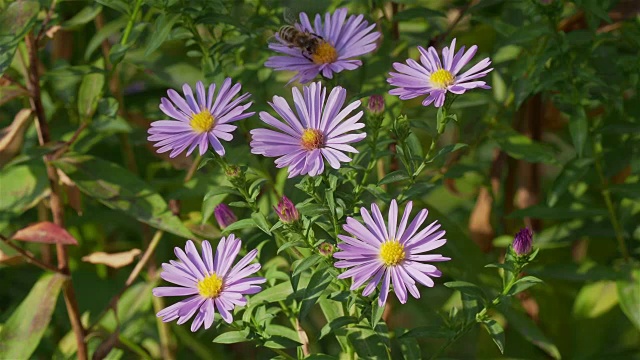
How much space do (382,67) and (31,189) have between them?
44cm

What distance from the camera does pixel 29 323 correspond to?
3.31ft

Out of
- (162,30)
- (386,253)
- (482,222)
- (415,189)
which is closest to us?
(386,253)

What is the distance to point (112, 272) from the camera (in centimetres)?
135

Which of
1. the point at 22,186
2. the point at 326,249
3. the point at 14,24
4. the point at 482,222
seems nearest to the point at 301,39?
the point at 326,249

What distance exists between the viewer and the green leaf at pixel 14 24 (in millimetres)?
940

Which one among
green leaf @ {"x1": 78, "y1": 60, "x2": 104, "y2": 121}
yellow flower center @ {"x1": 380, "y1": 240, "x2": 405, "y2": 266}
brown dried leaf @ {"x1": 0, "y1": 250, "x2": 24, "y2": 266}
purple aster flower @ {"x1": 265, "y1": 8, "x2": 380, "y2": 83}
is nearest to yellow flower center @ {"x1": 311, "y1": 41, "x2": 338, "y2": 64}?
purple aster flower @ {"x1": 265, "y1": 8, "x2": 380, "y2": 83}

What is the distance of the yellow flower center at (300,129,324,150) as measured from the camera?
72cm

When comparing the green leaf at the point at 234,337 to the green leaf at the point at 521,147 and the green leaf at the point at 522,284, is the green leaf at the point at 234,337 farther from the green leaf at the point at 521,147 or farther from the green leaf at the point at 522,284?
the green leaf at the point at 521,147

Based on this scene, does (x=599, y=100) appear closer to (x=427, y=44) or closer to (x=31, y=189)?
(x=427, y=44)

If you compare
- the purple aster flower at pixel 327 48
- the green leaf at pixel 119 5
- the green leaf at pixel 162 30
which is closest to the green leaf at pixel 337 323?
the purple aster flower at pixel 327 48

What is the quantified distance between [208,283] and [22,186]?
1.51 feet

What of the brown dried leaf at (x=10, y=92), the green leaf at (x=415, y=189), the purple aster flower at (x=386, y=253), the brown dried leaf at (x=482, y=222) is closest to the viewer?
the purple aster flower at (x=386, y=253)

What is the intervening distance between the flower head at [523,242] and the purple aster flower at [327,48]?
0.69 feet

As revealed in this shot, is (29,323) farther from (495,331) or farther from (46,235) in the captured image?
(495,331)
